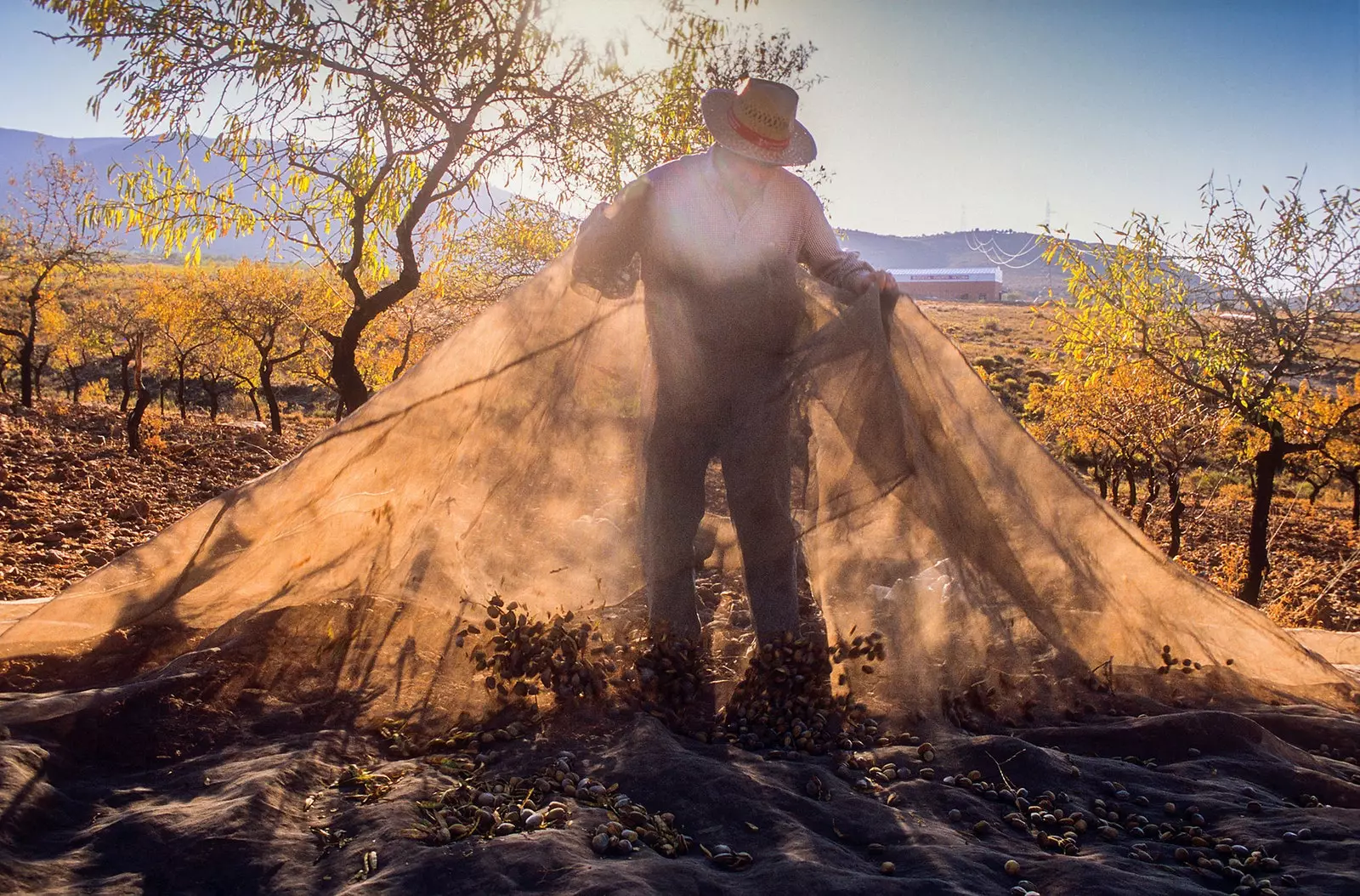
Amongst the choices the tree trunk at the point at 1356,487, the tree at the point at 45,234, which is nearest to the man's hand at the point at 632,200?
the tree at the point at 45,234

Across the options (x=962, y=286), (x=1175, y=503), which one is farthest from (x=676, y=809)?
(x=962, y=286)

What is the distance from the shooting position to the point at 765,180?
3559mm

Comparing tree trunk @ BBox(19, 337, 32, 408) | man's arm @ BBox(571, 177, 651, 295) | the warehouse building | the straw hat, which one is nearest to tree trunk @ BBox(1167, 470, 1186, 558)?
the straw hat

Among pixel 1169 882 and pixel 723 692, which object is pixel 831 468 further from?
pixel 1169 882

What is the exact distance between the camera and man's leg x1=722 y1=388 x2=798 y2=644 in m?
3.48

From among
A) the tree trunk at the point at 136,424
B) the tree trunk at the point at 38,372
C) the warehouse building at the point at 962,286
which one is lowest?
the tree trunk at the point at 136,424

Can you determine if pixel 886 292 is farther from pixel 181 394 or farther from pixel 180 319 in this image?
pixel 181 394

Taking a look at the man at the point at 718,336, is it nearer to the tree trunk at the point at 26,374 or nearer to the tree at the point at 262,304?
the tree at the point at 262,304

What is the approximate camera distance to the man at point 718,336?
3.47 metres

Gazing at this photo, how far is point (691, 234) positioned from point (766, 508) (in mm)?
1108

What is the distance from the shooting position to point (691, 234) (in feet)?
11.4

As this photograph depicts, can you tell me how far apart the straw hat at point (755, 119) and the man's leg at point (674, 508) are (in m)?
1.04

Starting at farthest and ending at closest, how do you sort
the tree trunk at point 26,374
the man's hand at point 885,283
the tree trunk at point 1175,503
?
1. the tree trunk at point 26,374
2. the tree trunk at point 1175,503
3. the man's hand at point 885,283

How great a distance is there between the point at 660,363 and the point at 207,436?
1569 centimetres
